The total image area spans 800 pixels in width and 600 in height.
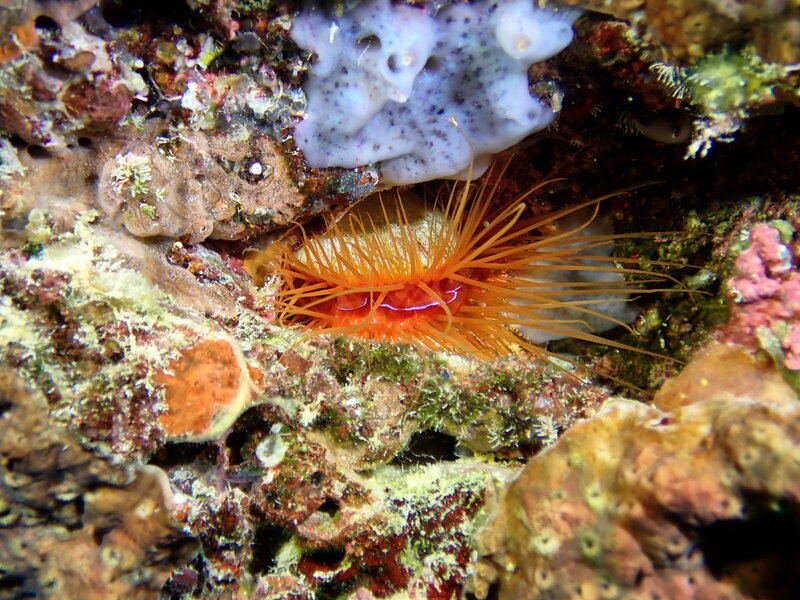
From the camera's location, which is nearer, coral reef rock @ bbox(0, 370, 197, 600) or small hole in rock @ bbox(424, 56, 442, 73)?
coral reef rock @ bbox(0, 370, 197, 600)

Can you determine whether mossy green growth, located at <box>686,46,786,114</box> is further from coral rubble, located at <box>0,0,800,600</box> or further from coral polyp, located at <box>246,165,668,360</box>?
coral polyp, located at <box>246,165,668,360</box>

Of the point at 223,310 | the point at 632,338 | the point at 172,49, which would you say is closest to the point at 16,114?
the point at 172,49

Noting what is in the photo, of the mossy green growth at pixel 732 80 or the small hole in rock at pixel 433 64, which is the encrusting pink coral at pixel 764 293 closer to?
the mossy green growth at pixel 732 80

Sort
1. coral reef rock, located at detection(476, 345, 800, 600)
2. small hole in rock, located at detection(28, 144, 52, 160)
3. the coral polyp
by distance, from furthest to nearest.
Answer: the coral polyp, small hole in rock, located at detection(28, 144, 52, 160), coral reef rock, located at detection(476, 345, 800, 600)

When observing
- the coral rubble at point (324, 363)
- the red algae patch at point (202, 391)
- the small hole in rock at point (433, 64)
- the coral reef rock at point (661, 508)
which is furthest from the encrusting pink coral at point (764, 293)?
the red algae patch at point (202, 391)

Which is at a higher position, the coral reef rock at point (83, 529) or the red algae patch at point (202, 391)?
the red algae patch at point (202, 391)

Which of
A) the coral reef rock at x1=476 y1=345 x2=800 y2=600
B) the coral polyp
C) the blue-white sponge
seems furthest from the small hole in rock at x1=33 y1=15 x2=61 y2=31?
the coral reef rock at x1=476 y1=345 x2=800 y2=600
